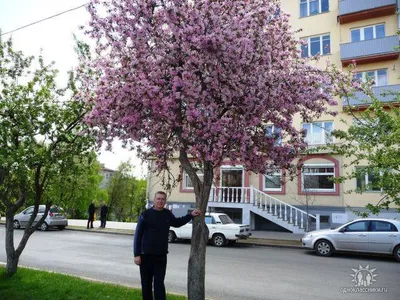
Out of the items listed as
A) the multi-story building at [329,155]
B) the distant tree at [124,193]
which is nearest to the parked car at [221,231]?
the multi-story building at [329,155]

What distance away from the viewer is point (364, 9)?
20969mm

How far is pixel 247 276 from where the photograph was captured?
8812 millimetres

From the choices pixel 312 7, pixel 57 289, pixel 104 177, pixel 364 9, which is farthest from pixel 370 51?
pixel 104 177

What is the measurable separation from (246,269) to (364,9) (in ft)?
62.7

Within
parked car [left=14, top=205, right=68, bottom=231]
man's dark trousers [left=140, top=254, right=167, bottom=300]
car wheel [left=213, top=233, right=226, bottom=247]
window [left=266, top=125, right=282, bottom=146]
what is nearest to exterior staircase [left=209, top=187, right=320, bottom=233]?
car wheel [left=213, top=233, right=226, bottom=247]

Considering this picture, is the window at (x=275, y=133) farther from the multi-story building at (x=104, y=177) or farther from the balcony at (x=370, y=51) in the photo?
the multi-story building at (x=104, y=177)

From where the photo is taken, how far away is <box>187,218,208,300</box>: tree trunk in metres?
5.10

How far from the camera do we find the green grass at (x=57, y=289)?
5.76 metres

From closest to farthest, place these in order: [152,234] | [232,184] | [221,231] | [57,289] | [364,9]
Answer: [152,234], [57,289], [221,231], [364,9], [232,184]

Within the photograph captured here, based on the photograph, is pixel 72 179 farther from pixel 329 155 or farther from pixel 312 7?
pixel 312 7

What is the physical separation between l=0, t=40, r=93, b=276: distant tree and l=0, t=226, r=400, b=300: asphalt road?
286 centimetres

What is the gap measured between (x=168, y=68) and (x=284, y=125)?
2.10 meters

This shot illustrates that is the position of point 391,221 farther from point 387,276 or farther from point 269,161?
point 269,161

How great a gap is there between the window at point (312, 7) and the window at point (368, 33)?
2783 millimetres
